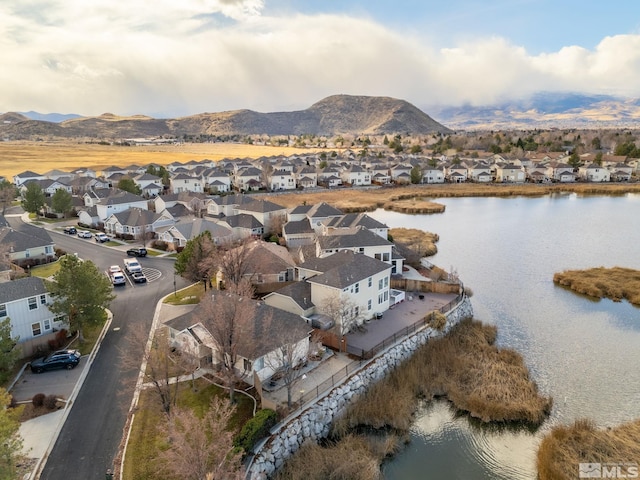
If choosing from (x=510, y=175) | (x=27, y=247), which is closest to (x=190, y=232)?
(x=27, y=247)

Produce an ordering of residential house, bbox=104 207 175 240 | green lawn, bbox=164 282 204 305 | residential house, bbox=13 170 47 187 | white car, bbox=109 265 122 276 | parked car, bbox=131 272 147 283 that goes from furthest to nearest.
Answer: residential house, bbox=13 170 47 187 → residential house, bbox=104 207 175 240 → white car, bbox=109 265 122 276 → parked car, bbox=131 272 147 283 → green lawn, bbox=164 282 204 305

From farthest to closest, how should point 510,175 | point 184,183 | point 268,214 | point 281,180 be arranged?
1. point 510,175
2. point 281,180
3. point 184,183
4. point 268,214

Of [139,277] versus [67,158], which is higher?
[67,158]

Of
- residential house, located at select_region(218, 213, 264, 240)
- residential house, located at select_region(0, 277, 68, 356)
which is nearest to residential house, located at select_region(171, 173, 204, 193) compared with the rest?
residential house, located at select_region(218, 213, 264, 240)

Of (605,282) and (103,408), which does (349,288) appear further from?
(605,282)

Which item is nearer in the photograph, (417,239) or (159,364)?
(159,364)

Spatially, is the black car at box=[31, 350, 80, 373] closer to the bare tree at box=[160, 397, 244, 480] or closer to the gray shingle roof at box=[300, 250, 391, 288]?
the bare tree at box=[160, 397, 244, 480]
